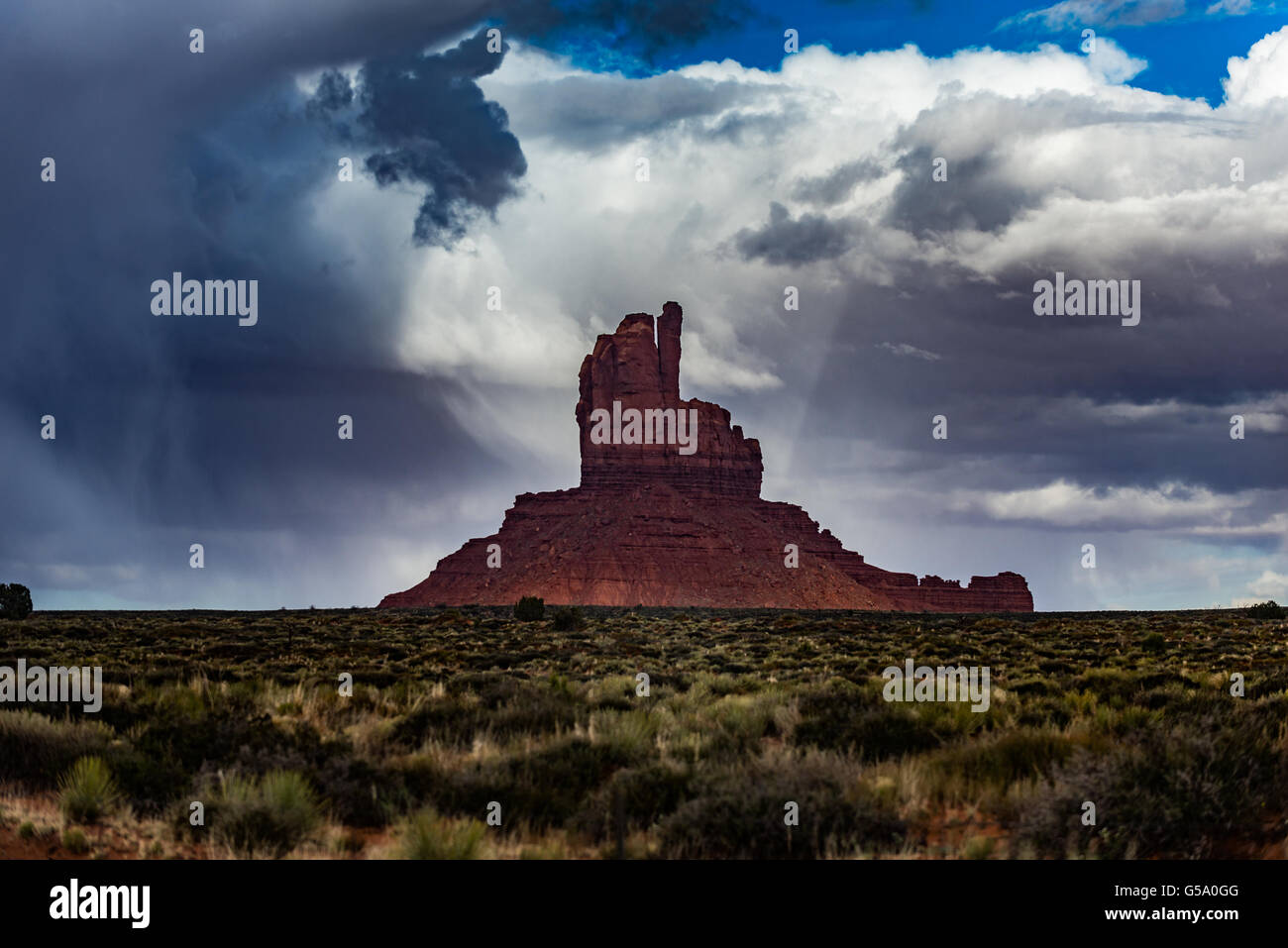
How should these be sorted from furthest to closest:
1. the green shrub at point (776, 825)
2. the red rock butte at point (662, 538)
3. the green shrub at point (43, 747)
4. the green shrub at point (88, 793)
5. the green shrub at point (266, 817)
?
the red rock butte at point (662, 538) → the green shrub at point (43, 747) → the green shrub at point (88, 793) → the green shrub at point (266, 817) → the green shrub at point (776, 825)

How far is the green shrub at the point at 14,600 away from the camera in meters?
53.5

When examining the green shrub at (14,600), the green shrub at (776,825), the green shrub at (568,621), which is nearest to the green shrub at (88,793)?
the green shrub at (776,825)

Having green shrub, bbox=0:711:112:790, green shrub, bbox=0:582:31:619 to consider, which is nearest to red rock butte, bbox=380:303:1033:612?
green shrub, bbox=0:582:31:619

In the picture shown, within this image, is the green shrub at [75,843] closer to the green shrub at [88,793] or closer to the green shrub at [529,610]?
the green shrub at [88,793]

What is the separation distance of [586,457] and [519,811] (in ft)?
551

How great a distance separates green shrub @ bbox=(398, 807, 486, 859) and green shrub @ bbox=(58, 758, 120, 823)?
350 cm

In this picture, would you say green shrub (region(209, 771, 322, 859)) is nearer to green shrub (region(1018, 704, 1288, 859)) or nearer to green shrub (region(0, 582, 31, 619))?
green shrub (region(1018, 704, 1288, 859))

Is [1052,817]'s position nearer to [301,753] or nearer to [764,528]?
[301,753]

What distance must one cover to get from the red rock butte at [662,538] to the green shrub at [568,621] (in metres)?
96.0

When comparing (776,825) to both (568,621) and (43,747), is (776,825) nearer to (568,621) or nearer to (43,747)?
(43,747)
